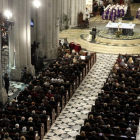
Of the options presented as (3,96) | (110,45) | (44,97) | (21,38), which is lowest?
(3,96)

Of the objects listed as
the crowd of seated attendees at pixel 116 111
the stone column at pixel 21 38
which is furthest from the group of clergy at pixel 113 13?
the stone column at pixel 21 38

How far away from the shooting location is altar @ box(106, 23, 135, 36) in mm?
38688

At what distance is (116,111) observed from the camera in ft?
66.3

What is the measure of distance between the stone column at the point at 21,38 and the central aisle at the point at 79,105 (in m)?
4.63

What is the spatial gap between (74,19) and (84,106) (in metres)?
23.7

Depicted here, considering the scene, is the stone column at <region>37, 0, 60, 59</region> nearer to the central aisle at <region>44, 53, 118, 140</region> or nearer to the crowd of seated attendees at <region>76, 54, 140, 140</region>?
the central aisle at <region>44, 53, 118, 140</region>

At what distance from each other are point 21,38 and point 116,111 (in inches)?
392

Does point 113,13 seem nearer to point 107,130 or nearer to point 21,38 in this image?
point 21,38

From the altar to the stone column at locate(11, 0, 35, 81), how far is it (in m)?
14.4

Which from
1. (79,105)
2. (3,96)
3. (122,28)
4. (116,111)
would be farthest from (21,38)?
(122,28)

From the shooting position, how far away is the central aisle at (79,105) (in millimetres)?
19652

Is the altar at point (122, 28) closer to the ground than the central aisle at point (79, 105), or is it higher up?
higher up

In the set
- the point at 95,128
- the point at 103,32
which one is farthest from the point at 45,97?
the point at 103,32

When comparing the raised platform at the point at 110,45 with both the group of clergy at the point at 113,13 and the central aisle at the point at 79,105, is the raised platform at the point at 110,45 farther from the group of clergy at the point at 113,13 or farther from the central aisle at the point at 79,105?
the group of clergy at the point at 113,13
